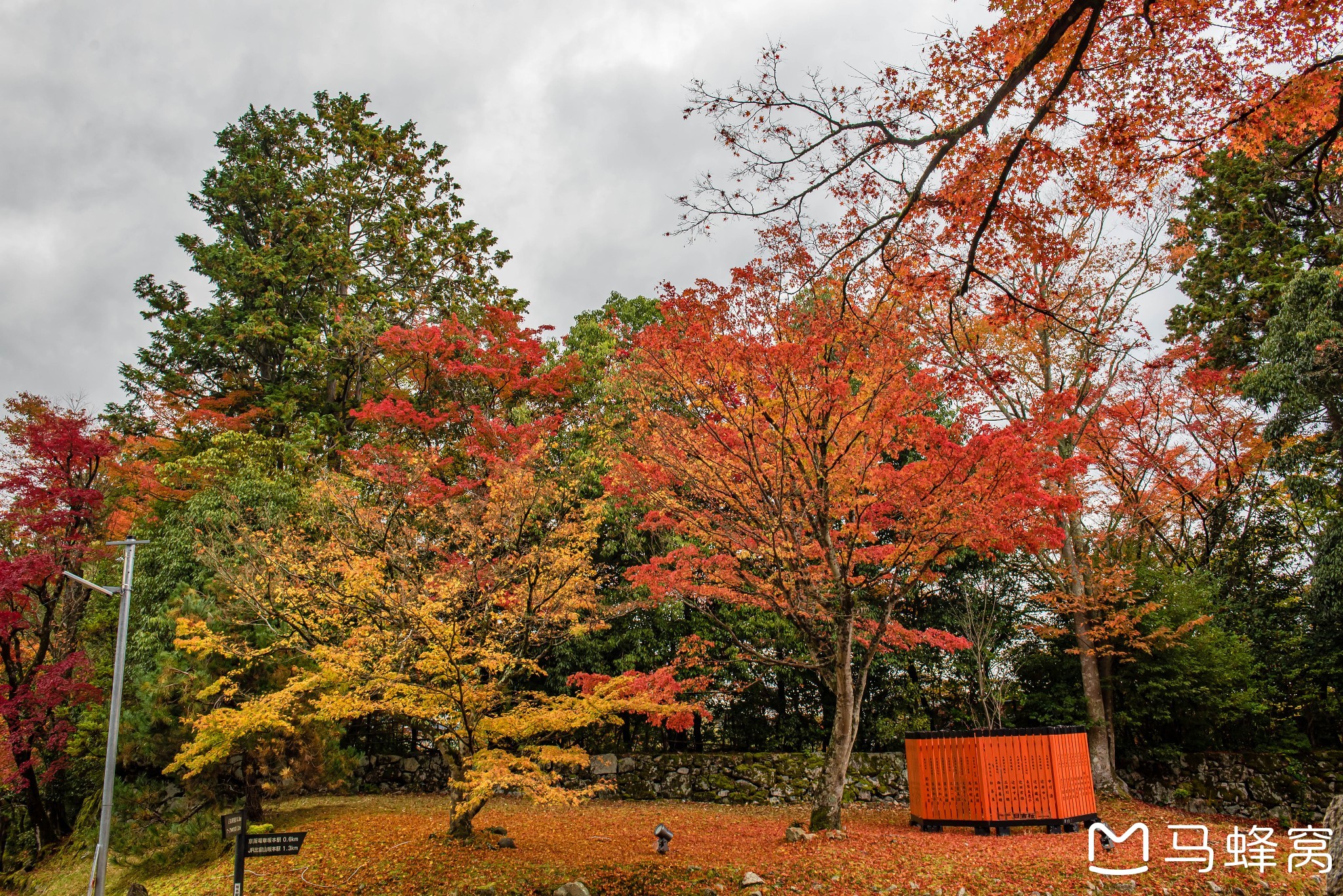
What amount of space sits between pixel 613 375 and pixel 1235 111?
37.1 feet

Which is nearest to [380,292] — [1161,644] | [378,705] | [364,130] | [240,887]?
[364,130]

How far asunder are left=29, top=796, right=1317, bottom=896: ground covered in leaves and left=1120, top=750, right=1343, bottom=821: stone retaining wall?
994mm

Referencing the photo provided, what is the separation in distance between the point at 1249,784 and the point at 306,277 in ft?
71.1

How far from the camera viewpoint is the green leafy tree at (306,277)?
54.3 feet

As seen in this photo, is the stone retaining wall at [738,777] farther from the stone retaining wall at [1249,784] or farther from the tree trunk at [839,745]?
the tree trunk at [839,745]

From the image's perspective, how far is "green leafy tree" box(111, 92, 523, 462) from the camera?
16547 millimetres

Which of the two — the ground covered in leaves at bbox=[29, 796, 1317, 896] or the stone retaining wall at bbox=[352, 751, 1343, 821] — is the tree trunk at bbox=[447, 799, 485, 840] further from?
the stone retaining wall at bbox=[352, 751, 1343, 821]

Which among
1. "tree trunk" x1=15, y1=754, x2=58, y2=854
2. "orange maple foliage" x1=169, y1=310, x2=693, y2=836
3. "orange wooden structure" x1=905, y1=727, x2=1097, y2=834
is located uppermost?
"orange maple foliage" x1=169, y1=310, x2=693, y2=836

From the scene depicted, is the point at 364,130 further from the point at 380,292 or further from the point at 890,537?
the point at 890,537

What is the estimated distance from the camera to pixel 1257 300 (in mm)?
14164

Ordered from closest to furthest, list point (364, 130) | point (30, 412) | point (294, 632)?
point (294, 632)
point (30, 412)
point (364, 130)

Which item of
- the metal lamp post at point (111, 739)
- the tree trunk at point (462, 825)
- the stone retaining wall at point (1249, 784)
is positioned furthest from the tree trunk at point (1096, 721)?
the metal lamp post at point (111, 739)

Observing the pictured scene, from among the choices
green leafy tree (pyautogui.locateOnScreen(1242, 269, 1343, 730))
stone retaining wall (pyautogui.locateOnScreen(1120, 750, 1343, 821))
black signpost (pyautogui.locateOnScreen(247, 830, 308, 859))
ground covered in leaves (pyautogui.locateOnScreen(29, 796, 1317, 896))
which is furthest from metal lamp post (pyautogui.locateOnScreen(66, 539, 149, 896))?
green leafy tree (pyautogui.locateOnScreen(1242, 269, 1343, 730))

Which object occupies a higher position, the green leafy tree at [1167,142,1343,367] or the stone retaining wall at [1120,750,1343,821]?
the green leafy tree at [1167,142,1343,367]
